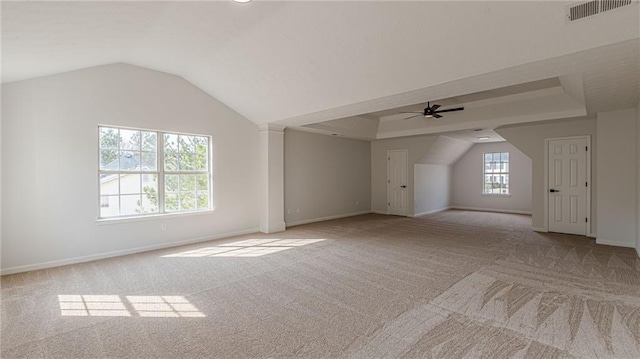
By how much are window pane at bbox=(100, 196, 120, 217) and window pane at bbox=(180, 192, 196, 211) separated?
0.99 metres

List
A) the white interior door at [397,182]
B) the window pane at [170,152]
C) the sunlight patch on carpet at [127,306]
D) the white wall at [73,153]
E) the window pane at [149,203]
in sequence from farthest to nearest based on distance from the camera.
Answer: the white interior door at [397,182], the window pane at [170,152], the window pane at [149,203], the white wall at [73,153], the sunlight patch on carpet at [127,306]

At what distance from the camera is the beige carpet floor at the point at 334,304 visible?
2145 millimetres

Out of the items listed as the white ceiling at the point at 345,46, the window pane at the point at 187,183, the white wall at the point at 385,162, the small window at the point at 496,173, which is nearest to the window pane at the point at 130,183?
the window pane at the point at 187,183

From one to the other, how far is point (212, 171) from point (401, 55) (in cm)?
405

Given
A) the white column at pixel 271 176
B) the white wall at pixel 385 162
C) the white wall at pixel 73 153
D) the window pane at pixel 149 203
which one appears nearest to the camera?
the white wall at pixel 73 153

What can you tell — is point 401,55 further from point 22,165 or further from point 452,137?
point 452,137

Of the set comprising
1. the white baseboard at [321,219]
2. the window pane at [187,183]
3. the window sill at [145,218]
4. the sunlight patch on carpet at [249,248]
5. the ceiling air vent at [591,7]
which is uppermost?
the ceiling air vent at [591,7]

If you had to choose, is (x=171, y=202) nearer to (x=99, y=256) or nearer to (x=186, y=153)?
(x=186, y=153)

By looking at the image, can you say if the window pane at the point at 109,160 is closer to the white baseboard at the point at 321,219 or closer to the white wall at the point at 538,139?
the white baseboard at the point at 321,219

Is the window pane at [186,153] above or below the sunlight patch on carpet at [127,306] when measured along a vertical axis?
above

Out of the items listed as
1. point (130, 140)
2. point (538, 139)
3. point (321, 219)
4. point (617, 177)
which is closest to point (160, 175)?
point (130, 140)

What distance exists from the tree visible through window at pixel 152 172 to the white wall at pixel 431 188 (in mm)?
6059

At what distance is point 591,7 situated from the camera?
2254 mm

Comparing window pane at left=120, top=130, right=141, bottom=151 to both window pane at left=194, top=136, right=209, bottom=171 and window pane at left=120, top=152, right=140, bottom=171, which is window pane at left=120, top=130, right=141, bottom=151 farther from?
window pane at left=194, top=136, right=209, bottom=171
